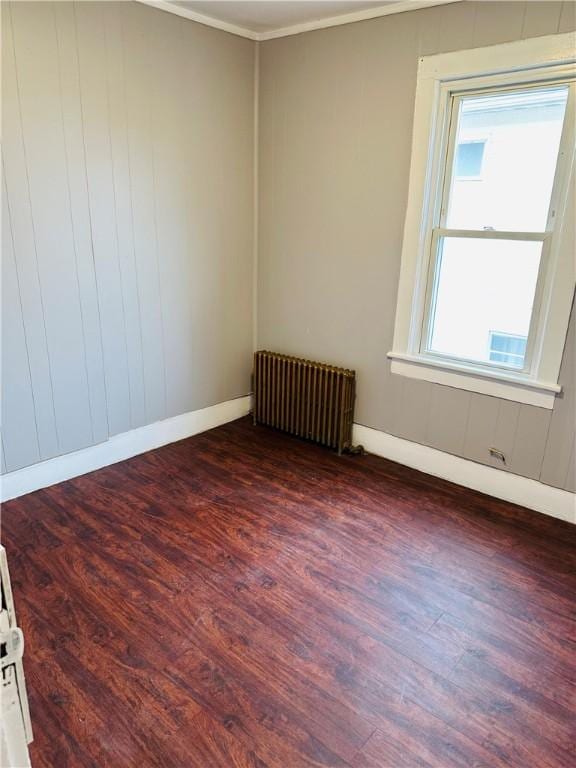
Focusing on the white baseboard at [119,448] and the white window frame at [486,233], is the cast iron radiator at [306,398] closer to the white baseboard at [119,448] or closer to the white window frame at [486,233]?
the white baseboard at [119,448]

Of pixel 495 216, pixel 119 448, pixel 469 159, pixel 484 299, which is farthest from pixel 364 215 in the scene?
pixel 119 448

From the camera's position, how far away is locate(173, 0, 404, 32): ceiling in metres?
2.87

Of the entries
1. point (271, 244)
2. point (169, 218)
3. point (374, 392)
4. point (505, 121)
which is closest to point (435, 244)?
point (505, 121)

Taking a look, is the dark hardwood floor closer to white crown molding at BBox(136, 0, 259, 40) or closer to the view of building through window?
the view of building through window

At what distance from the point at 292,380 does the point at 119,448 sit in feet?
4.16

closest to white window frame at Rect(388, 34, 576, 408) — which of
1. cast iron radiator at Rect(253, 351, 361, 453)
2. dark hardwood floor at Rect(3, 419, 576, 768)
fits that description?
cast iron radiator at Rect(253, 351, 361, 453)

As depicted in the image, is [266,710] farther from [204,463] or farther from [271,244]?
[271,244]

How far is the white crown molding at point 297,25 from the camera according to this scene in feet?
9.08

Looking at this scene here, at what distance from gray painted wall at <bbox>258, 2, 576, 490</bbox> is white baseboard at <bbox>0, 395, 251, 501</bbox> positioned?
2.31 feet

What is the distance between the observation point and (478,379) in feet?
9.73

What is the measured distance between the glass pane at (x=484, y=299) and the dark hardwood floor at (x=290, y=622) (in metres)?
0.88

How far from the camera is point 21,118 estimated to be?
2498 mm

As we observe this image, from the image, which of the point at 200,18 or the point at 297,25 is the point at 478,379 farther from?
the point at 200,18

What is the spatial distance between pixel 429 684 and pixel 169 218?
9.39 ft
